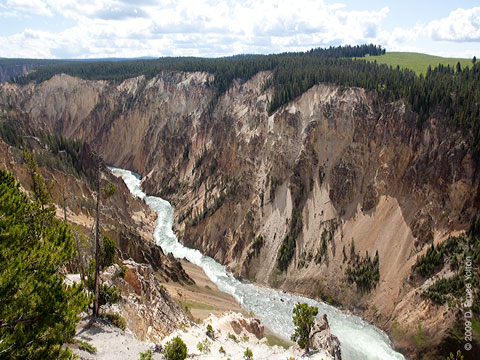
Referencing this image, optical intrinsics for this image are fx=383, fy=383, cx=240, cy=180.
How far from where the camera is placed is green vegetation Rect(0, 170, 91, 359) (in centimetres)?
1061

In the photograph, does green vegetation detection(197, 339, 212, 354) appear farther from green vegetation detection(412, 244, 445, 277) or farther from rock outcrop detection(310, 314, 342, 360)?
green vegetation detection(412, 244, 445, 277)

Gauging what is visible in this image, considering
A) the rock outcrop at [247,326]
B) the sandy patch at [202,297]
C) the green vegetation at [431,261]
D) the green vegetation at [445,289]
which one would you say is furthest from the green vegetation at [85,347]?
the green vegetation at [431,261]

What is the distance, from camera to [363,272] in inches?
1703

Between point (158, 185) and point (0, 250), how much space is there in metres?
71.7

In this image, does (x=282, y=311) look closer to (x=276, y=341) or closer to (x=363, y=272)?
(x=276, y=341)

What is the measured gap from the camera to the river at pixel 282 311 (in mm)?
36031

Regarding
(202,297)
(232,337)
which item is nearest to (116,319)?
(232,337)

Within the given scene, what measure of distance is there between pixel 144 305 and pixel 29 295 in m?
15.5

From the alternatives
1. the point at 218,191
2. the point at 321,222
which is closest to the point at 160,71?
the point at 218,191

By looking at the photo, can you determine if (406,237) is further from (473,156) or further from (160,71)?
(160,71)

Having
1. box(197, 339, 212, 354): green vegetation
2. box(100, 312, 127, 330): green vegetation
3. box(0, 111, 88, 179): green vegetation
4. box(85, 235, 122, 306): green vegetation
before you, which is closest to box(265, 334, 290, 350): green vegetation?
box(197, 339, 212, 354): green vegetation

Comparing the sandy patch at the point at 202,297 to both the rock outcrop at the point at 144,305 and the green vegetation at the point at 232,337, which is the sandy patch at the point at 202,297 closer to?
the rock outcrop at the point at 144,305

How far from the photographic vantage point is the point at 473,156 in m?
39.4

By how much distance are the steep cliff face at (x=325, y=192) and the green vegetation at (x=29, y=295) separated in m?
33.1
